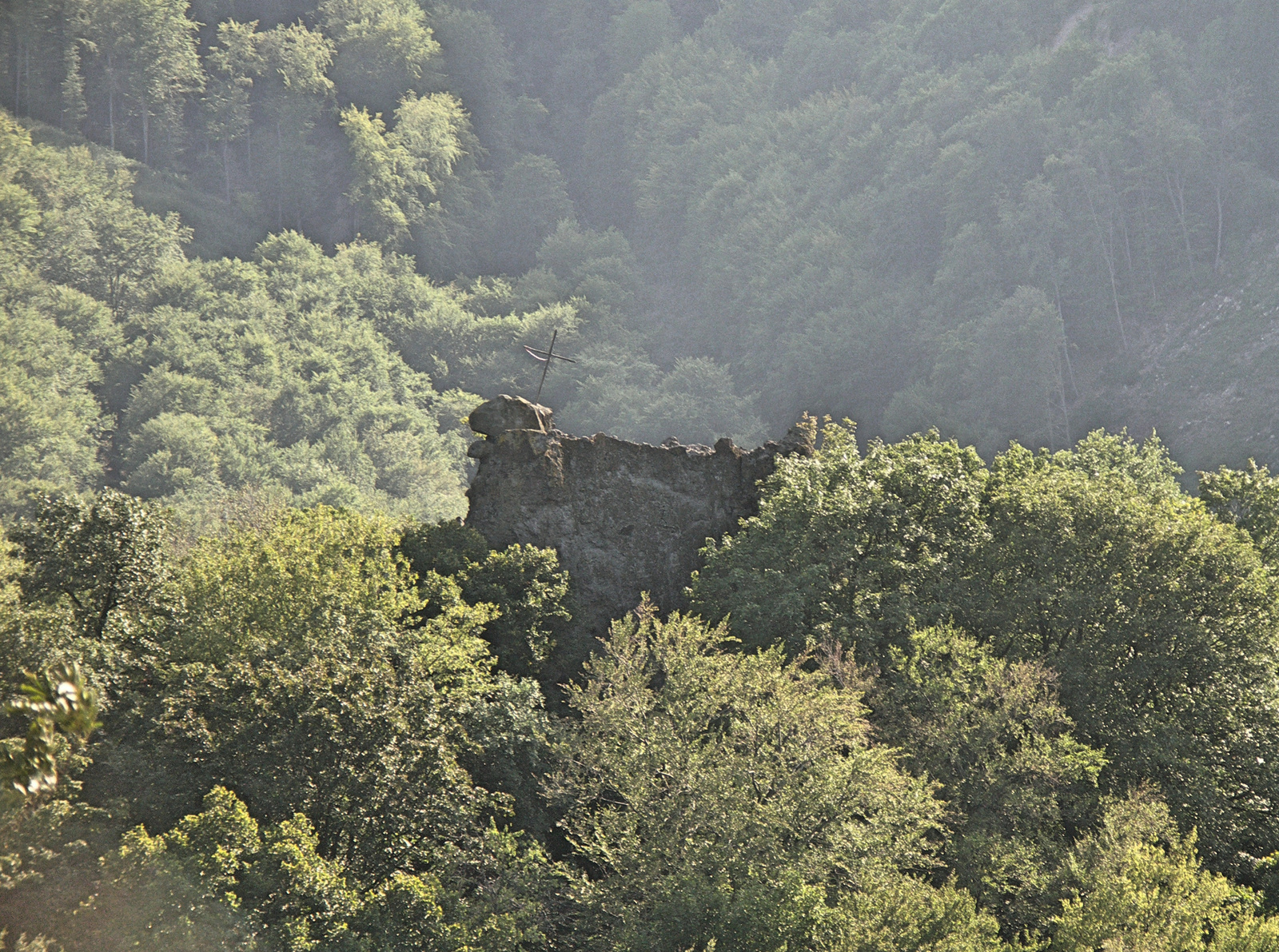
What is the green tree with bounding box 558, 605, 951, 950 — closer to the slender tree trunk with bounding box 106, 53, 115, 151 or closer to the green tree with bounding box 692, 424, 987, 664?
the green tree with bounding box 692, 424, 987, 664

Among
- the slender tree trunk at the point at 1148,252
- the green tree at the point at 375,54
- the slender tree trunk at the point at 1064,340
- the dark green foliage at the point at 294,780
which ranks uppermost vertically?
the green tree at the point at 375,54

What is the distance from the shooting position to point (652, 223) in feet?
514

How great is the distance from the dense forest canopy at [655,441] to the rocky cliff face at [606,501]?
1.59 metres

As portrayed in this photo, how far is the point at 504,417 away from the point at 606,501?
460cm

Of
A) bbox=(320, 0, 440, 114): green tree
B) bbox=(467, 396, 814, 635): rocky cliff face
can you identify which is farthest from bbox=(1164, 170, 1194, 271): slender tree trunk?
bbox=(320, 0, 440, 114): green tree

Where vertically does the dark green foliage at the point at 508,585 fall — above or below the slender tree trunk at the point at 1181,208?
below

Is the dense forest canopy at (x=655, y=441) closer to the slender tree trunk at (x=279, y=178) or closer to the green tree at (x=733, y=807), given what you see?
the green tree at (x=733, y=807)

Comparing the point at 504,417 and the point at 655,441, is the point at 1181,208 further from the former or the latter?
the point at 504,417

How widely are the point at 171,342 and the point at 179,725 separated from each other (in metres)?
87.8

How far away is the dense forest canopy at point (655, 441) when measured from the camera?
24406mm

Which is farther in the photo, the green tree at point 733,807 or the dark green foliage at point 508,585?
the dark green foliage at point 508,585

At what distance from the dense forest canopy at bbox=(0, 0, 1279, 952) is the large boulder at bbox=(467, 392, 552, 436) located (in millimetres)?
3889

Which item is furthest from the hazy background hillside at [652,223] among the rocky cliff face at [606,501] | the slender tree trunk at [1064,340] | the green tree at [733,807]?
the green tree at [733,807]

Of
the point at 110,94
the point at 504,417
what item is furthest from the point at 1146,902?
the point at 110,94
